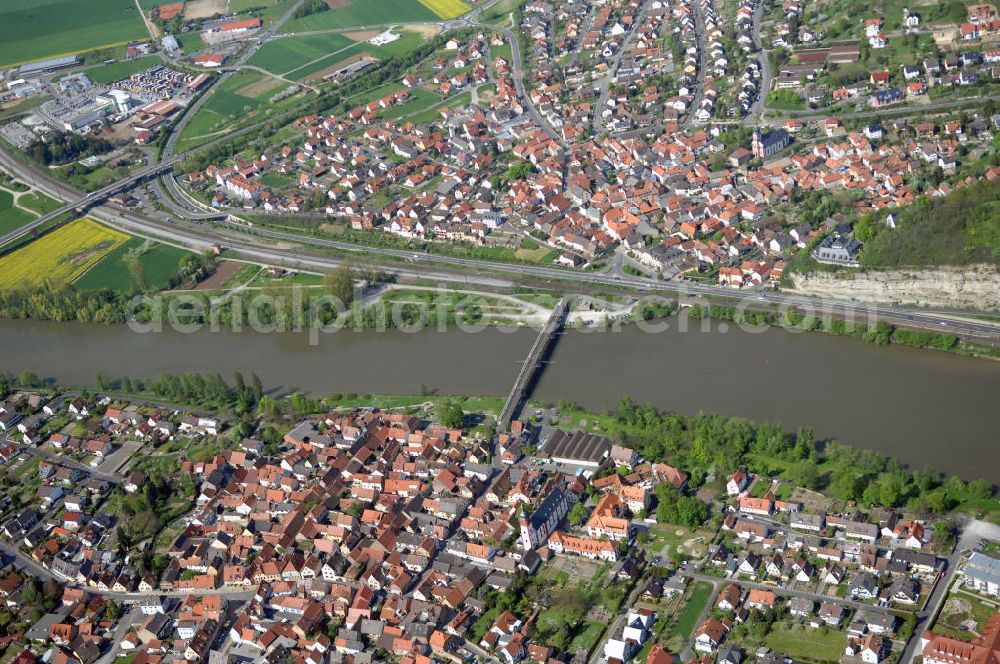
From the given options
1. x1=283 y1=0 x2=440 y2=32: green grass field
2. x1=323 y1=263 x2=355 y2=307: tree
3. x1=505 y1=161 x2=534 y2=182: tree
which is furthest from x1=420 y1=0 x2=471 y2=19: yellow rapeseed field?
x1=323 y1=263 x2=355 y2=307: tree

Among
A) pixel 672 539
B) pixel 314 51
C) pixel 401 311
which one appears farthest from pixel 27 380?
pixel 314 51

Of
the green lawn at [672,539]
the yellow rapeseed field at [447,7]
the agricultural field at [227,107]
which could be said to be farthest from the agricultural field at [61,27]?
the green lawn at [672,539]

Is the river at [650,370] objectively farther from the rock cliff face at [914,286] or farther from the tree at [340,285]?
the rock cliff face at [914,286]

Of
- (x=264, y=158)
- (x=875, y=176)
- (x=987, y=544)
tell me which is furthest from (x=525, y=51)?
(x=987, y=544)

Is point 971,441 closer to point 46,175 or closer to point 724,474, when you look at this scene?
point 724,474

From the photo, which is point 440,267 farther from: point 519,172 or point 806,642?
point 806,642

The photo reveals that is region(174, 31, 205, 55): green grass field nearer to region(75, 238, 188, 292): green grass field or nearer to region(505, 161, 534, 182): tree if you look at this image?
region(75, 238, 188, 292): green grass field
